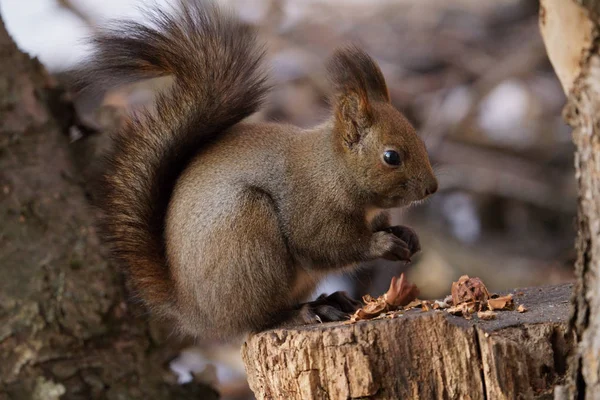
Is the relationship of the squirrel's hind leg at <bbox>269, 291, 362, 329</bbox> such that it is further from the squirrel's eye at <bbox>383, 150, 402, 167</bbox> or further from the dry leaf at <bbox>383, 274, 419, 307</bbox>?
the squirrel's eye at <bbox>383, 150, 402, 167</bbox>

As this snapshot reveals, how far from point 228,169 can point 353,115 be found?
1.20 feet

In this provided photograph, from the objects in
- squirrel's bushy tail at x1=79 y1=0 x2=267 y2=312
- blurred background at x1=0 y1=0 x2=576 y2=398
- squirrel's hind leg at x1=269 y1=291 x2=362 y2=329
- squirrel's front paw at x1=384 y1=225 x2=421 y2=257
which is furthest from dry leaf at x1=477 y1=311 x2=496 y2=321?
blurred background at x1=0 y1=0 x2=576 y2=398

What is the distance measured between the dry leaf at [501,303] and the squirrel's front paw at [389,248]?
0.95ft

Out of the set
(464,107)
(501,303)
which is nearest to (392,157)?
(501,303)

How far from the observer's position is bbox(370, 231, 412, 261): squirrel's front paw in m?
2.02

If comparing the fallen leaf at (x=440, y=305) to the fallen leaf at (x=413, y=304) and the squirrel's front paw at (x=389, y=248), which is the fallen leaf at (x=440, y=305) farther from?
the squirrel's front paw at (x=389, y=248)

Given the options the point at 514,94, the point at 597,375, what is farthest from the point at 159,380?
the point at 514,94

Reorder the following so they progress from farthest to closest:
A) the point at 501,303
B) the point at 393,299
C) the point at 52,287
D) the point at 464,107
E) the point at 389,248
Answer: the point at 464,107 → the point at 52,287 → the point at 389,248 → the point at 393,299 → the point at 501,303

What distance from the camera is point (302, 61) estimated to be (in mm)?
4430

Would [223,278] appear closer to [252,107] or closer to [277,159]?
[277,159]

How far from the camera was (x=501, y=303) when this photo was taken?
→ 1.78 m

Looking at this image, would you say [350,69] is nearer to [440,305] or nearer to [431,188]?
[431,188]

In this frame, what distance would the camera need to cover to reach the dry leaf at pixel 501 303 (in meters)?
1.77

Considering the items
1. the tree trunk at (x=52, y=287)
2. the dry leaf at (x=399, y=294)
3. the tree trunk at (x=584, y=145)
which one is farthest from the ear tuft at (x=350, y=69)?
the tree trunk at (x=52, y=287)
